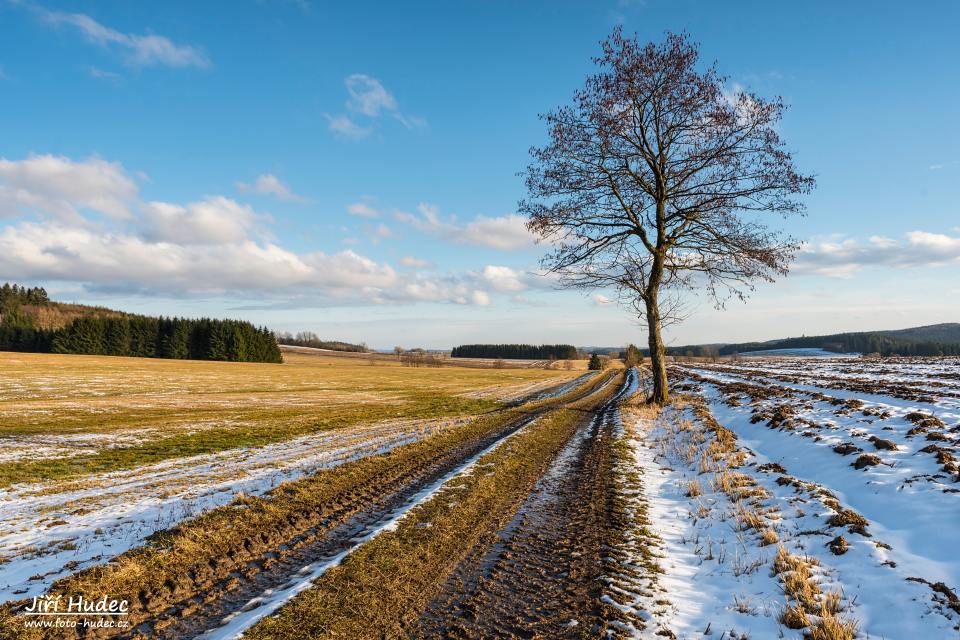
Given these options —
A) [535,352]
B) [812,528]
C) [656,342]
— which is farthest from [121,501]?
[535,352]

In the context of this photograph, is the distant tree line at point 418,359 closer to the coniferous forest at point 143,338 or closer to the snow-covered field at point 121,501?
the coniferous forest at point 143,338

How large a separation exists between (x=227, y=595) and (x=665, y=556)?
5219mm

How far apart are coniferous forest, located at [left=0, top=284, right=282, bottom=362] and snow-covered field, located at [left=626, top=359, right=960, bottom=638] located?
4168 inches

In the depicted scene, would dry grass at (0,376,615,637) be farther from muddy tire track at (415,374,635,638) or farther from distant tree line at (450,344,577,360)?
distant tree line at (450,344,577,360)

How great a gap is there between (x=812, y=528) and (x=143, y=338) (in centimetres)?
11905

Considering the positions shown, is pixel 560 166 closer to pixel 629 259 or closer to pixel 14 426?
pixel 629 259

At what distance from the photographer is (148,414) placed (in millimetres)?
23359

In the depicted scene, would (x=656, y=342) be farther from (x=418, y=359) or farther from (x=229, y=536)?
(x=418, y=359)

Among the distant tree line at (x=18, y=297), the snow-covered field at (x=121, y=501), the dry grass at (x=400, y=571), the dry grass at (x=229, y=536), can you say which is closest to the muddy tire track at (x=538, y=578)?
the dry grass at (x=400, y=571)

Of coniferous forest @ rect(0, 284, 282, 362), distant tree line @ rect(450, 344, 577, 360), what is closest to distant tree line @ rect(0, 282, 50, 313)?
coniferous forest @ rect(0, 284, 282, 362)

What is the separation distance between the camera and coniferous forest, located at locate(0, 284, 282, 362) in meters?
93.2

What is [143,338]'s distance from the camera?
9719cm

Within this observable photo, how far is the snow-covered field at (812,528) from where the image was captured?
4.33 metres

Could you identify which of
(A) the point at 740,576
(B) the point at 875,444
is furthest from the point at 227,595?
(B) the point at 875,444
